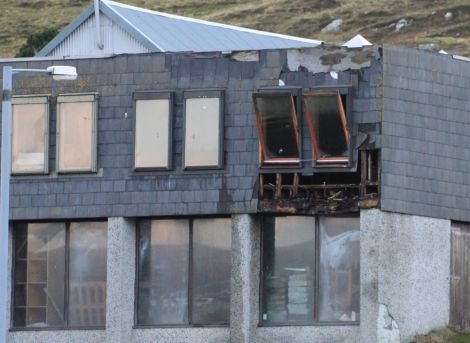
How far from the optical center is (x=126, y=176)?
3947 cm

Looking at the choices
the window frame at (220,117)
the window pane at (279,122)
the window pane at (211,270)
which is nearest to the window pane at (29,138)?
the window frame at (220,117)

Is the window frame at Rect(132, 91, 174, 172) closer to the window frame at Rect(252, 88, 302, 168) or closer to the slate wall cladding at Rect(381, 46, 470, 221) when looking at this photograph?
the window frame at Rect(252, 88, 302, 168)

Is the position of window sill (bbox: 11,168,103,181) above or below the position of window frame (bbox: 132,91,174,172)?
below

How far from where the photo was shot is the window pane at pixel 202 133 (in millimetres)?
38750

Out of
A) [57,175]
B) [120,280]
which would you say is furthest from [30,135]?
[120,280]

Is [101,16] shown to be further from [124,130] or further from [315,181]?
[315,181]

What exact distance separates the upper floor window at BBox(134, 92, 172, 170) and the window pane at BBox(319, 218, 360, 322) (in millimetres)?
4069

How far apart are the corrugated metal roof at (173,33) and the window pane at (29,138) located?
4308 millimetres

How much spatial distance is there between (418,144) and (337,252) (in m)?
3.09

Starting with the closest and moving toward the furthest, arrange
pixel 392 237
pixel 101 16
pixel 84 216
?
1. pixel 392 237
2. pixel 84 216
3. pixel 101 16

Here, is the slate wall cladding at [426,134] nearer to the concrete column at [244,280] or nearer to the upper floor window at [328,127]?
the upper floor window at [328,127]

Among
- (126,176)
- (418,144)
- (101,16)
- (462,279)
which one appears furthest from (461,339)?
(101,16)

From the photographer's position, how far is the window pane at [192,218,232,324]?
39.1m

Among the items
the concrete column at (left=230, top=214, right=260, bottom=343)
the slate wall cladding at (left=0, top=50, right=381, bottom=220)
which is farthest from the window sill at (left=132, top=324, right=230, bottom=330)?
the slate wall cladding at (left=0, top=50, right=381, bottom=220)
